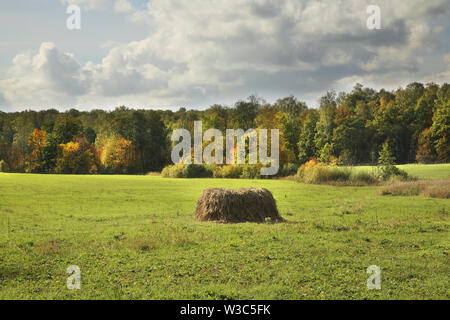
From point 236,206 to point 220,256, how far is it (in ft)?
26.9

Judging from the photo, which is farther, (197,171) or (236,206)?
(197,171)

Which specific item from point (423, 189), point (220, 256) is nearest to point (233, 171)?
point (423, 189)

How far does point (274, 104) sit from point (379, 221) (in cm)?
9793

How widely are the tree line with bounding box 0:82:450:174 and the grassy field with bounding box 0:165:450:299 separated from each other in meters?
59.3

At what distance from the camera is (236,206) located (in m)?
21.8

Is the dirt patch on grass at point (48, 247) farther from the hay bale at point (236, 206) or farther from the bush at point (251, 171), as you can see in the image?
the bush at point (251, 171)

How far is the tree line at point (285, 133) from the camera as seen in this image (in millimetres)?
91938

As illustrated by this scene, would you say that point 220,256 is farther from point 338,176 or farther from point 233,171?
point 233,171

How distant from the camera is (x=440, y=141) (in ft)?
284

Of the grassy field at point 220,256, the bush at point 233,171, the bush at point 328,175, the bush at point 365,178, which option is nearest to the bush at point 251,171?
the bush at point 233,171

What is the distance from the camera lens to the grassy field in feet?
33.2

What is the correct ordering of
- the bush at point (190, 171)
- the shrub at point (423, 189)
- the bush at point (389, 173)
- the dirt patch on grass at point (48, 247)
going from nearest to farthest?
the dirt patch on grass at point (48, 247) → the shrub at point (423, 189) → the bush at point (389, 173) → the bush at point (190, 171)

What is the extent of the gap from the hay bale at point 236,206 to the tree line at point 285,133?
57069 mm
